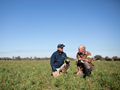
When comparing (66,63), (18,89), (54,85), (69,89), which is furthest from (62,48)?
(18,89)

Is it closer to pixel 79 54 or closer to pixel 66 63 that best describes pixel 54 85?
pixel 66 63

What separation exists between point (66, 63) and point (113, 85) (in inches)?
109

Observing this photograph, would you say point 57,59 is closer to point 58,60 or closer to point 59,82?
point 58,60

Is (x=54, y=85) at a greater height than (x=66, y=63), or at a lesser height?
lesser

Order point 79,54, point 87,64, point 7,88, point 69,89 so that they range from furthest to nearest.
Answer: point 79,54
point 87,64
point 7,88
point 69,89

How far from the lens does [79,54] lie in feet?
19.5

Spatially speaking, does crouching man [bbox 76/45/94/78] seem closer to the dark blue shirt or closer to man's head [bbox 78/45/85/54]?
man's head [bbox 78/45/85/54]

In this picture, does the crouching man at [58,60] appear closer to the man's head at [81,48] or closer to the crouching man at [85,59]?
the crouching man at [85,59]

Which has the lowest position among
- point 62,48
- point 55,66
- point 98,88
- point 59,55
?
point 98,88

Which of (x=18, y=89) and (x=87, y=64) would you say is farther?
(x=87, y=64)

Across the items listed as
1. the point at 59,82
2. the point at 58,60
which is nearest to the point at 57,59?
the point at 58,60

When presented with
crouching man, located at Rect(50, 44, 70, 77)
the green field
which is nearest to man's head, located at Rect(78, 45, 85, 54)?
crouching man, located at Rect(50, 44, 70, 77)

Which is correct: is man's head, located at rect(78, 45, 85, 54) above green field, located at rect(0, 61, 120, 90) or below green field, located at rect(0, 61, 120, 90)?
above

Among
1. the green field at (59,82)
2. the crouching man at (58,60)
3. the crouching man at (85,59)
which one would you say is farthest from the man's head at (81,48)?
the green field at (59,82)
